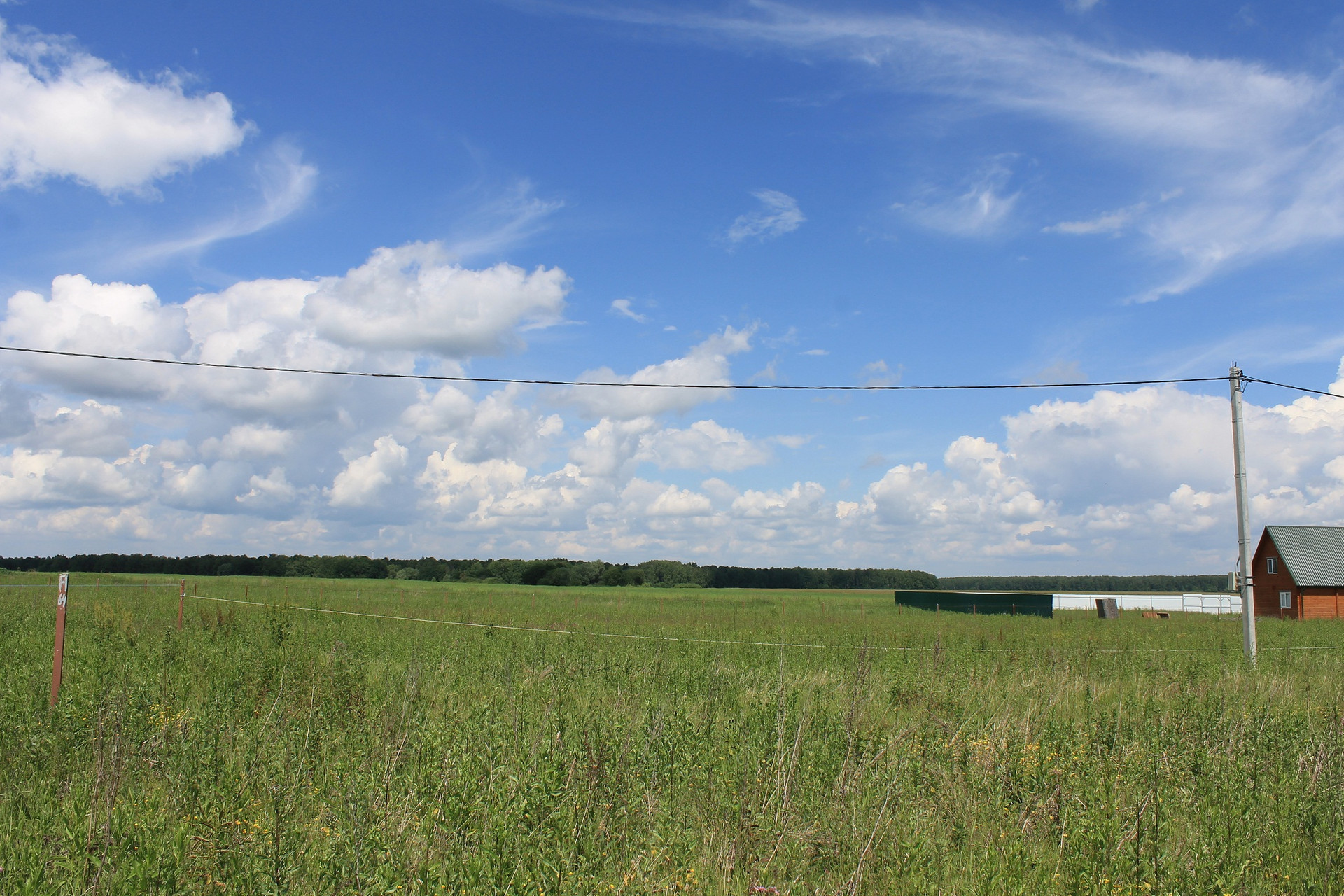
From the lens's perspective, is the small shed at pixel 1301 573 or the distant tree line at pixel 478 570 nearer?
the small shed at pixel 1301 573

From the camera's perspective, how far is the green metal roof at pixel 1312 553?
49.0 metres

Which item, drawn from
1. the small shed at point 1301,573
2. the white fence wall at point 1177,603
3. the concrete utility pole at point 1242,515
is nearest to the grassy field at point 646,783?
the concrete utility pole at point 1242,515

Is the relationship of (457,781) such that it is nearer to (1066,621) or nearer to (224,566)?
(1066,621)

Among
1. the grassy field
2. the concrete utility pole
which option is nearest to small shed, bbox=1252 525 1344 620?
the concrete utility pole

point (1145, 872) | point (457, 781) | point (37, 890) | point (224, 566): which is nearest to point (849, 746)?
point (1145, 872)

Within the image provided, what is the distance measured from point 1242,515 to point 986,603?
1199 inches

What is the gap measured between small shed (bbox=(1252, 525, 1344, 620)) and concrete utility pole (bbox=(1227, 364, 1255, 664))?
124 feet

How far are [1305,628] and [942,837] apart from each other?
3509 centimetres

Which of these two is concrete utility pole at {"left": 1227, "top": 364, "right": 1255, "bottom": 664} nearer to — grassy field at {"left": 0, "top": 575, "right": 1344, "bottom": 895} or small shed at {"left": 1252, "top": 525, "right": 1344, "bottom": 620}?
grassy field at {"left": 0, "top": 575, "right": 1344, "bottom": 895}

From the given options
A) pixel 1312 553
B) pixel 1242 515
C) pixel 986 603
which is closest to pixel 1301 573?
pixel 1312 553

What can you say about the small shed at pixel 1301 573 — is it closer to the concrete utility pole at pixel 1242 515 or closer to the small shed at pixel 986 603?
the small shed at pixel 986 603

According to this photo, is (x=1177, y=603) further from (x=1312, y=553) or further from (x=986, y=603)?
(x=986, y=603)

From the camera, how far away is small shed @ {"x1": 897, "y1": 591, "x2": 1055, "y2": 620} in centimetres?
4509

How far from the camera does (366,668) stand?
40.9ft
